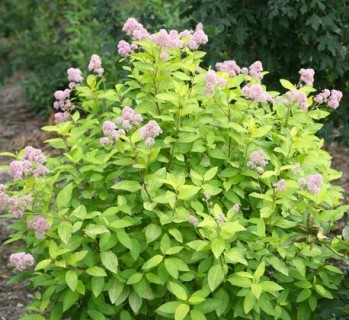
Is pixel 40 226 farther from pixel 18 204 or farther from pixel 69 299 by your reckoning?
pixel 69 299

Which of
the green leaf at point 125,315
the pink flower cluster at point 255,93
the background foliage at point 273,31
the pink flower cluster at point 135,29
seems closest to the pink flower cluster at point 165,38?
the pink flower cluster at point 135,29

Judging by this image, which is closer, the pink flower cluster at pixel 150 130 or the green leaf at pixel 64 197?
the pink flower cluster at pixel 150 130

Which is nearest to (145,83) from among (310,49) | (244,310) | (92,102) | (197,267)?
(92,102)

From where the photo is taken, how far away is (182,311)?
267 centimetres

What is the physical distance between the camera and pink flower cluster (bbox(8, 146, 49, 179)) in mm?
2611

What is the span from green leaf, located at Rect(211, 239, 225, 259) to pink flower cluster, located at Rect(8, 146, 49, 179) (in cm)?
70

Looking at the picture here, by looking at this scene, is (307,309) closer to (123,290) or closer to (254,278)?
(254,278)

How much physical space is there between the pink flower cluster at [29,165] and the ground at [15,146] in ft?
5.35

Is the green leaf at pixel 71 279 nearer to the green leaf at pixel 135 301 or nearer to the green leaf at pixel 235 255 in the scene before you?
the green leaf at pixel 135 301

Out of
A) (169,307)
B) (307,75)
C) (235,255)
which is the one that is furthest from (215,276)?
(307,75)

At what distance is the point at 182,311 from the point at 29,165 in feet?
2.61

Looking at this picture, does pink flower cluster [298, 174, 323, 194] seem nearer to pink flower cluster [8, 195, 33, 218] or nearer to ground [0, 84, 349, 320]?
pink flower cluster [8, 195, 33, 218]

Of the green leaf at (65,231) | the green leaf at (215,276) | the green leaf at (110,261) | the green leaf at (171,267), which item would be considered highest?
the green leaf at (65,231)

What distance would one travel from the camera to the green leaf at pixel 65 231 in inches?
105
